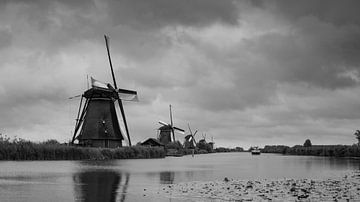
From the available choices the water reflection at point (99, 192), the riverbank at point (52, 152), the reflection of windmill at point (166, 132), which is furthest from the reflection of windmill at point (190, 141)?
the water reflection at point (99, 192)

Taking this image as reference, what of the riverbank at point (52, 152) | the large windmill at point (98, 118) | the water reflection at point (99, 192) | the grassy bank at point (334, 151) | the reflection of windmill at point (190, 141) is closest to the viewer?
the water reflection at point (99, 192)

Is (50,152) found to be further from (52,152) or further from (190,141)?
(190,141)

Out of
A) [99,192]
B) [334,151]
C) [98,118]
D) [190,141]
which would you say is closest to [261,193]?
[99,192]

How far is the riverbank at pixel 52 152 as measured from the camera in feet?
152

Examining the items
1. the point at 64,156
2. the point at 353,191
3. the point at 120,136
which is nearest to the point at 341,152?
the point at 120,136

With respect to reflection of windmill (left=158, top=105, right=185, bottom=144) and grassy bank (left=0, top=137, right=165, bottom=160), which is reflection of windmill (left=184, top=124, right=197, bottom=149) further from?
grassy bank (left=0, top=137, right=165, bottom=160)

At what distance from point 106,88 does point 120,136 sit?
21.8ft

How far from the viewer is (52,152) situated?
50.0m

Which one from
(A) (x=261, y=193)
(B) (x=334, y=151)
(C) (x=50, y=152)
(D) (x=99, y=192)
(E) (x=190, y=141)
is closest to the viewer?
(A) (x=261, y=193)

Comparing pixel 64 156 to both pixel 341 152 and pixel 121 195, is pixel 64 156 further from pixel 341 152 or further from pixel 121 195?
pixel 341 152

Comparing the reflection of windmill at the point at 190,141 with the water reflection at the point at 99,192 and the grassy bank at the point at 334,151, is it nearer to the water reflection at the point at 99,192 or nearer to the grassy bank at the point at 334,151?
the grassy bank at the point at 334,151

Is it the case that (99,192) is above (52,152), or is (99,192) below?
below

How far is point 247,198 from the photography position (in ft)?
56.2

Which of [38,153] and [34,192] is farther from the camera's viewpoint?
[38,153]
